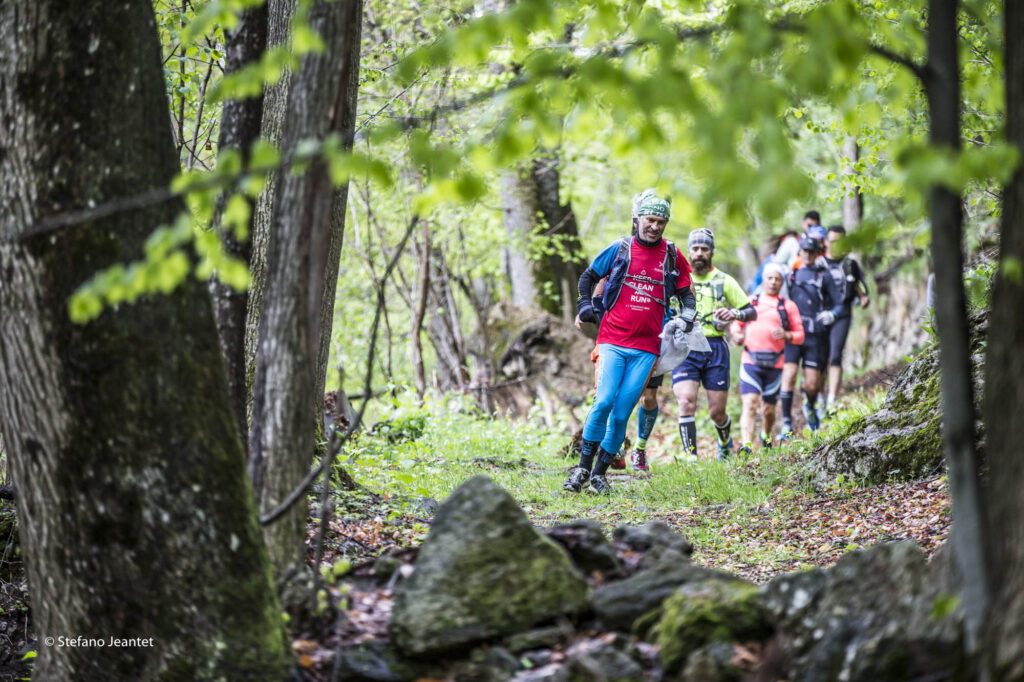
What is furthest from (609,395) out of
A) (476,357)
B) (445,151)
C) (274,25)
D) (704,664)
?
(476,357)

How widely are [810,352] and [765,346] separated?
61.9 inches

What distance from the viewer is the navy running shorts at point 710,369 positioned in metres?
10.1

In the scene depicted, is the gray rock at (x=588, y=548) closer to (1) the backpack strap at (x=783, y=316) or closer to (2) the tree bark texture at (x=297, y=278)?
(2) the tree bark texture at (x=297, y=278)

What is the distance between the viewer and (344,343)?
19688mm

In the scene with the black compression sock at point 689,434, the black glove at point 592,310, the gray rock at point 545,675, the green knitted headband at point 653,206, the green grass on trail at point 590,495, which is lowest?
the gray rock at point 545,675

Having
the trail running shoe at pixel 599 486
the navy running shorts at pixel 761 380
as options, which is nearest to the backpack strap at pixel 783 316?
the navy running shorts at pixel 761 380

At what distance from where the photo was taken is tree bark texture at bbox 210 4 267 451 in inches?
177

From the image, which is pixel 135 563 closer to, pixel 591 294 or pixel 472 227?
pixel 591 294

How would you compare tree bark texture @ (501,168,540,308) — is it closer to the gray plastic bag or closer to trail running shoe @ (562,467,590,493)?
the gray plastic bag

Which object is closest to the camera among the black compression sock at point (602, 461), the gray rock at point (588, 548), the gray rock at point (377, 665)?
the gray rock at point (377, 665)

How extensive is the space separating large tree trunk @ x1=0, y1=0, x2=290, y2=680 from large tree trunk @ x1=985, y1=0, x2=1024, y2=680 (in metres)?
2.56

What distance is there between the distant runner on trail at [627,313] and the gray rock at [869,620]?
4644 mm

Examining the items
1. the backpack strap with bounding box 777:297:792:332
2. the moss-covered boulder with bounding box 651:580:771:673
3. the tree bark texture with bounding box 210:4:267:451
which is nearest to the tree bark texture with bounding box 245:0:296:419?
the tree bark texture with bounding box 210:4:267:451

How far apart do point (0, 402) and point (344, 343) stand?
16.4m
